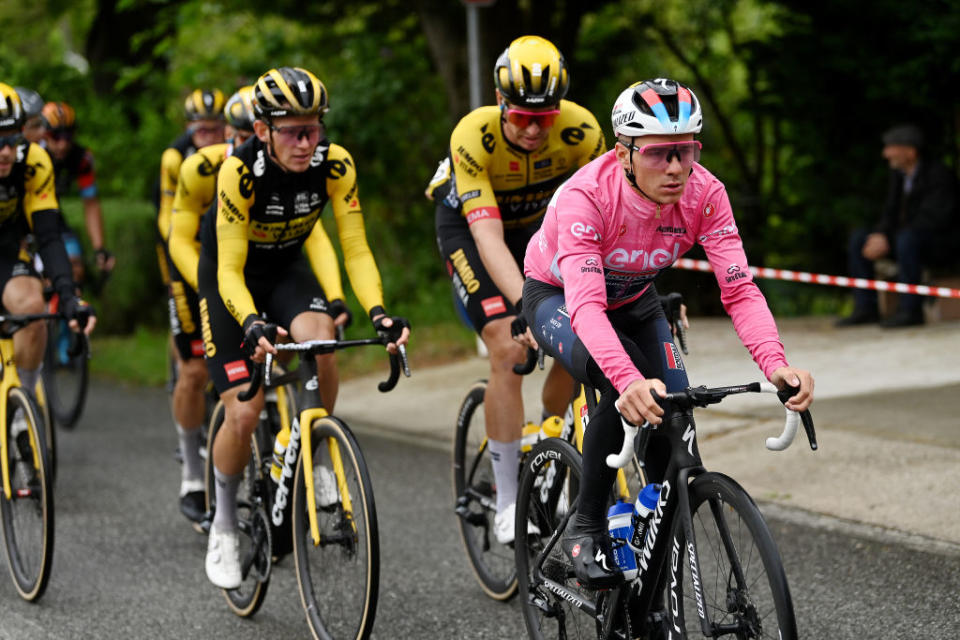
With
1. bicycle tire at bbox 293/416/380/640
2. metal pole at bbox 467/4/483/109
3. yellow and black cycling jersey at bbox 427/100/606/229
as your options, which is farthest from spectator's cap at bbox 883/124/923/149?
bicycle tire at bbox 293/416/380/640

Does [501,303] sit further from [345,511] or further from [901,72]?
[901,72]

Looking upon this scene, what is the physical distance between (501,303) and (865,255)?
6.32 meters

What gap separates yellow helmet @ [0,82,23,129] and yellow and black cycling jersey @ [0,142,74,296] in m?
0.35

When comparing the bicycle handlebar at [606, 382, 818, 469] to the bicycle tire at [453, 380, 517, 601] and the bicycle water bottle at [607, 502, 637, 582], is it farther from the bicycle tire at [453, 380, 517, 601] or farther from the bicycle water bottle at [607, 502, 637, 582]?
the bicycle tire at [453, 380, 517, 601]

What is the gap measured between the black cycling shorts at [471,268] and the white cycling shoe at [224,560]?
1395 millimetres

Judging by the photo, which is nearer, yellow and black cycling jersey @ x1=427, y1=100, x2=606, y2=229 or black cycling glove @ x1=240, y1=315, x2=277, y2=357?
black cycling glove @ x1=240, y1=315, x2=277, y2=357

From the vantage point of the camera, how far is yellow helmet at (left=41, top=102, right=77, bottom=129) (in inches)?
371

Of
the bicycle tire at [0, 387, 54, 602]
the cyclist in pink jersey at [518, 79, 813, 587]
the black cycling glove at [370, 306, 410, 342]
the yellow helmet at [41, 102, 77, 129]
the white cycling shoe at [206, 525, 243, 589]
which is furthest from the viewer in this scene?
the yellow helmet at [41, 102, 77, 129]

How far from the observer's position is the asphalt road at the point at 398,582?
4953 mm

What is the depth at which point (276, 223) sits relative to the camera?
529 centimetres

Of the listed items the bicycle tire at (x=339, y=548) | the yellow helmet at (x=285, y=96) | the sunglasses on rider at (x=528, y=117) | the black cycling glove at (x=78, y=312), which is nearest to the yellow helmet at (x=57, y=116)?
the black cycling glove at (x=78, y=312)

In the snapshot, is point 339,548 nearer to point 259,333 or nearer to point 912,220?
point 259,333

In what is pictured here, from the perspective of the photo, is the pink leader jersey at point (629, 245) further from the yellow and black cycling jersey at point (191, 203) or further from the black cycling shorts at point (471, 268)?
the yellow and black cycling jersey at point (191, 203)

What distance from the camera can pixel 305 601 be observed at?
4816mm
